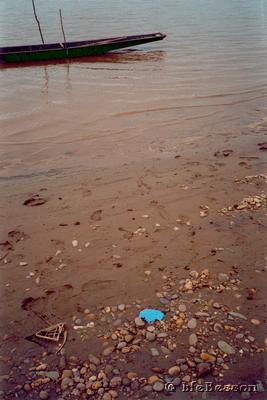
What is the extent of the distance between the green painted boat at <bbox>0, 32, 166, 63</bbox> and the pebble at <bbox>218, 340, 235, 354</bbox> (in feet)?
54.4

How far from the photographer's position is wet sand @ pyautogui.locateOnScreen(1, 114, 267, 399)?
328cm

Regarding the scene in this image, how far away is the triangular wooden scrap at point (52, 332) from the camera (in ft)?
11.5

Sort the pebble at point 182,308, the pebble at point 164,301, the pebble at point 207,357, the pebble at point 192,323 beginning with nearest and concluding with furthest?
the pebble at point 207,357 → the pebble at point 192,323 → the pebble at point 182,308 → the pebble at point 164,301

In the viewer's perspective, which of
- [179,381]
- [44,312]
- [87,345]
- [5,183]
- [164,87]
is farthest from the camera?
[164,87]

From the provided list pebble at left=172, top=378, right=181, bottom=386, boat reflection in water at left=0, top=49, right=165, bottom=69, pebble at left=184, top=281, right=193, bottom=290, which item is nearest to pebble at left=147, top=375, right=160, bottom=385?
pebble at left=172, top=378, right=181, bottom=386

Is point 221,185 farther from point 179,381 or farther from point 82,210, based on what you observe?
point 179,381

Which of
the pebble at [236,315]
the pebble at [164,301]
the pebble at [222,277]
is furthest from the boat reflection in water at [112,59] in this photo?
the pebble at [236,315]

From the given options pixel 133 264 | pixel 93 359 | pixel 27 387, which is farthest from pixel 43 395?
pixel 133 264

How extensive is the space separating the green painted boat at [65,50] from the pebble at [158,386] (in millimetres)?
16744

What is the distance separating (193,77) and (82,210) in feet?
30.2

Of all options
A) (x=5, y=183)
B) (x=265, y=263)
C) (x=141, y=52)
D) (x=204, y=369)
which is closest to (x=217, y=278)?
(x=265, y=263)

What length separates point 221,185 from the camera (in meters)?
6.01

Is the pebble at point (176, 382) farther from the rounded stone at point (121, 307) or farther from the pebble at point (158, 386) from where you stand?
the rounded stone at point (121, 307)

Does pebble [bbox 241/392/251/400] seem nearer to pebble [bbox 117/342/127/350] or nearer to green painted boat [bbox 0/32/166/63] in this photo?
pebble [bbox 117/342/127/350]
